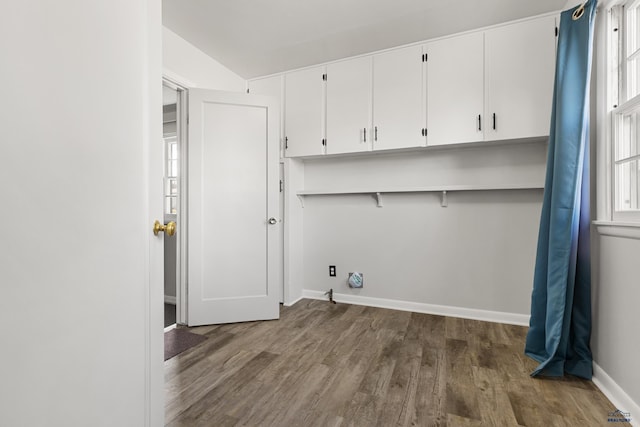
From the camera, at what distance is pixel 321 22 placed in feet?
7.72

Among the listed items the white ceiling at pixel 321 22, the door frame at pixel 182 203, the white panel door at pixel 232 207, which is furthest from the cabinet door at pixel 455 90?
the door frame at pixel 182 203

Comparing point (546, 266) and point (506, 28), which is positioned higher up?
point (506, 28)

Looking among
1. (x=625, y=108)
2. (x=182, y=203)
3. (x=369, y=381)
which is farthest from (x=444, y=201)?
(x=182, y=203)

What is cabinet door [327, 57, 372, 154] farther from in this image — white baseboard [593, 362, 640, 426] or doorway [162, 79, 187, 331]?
white baseboard [593, 362, 640, 426]

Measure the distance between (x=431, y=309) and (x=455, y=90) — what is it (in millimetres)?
1991

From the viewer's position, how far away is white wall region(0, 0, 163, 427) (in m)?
0.53

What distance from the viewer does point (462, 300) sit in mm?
2791

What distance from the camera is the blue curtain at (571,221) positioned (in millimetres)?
1728

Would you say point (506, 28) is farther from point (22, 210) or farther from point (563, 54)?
point (22, 210)

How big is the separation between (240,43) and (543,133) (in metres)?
2.58

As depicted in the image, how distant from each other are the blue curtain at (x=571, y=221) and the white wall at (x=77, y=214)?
209cm

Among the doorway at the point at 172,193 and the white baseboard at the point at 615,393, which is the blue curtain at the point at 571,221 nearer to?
the white baseboard at the point at 615,393

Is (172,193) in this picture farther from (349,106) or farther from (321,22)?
(321,22)

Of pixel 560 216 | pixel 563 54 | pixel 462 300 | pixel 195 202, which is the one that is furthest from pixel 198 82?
pixel 462 300
